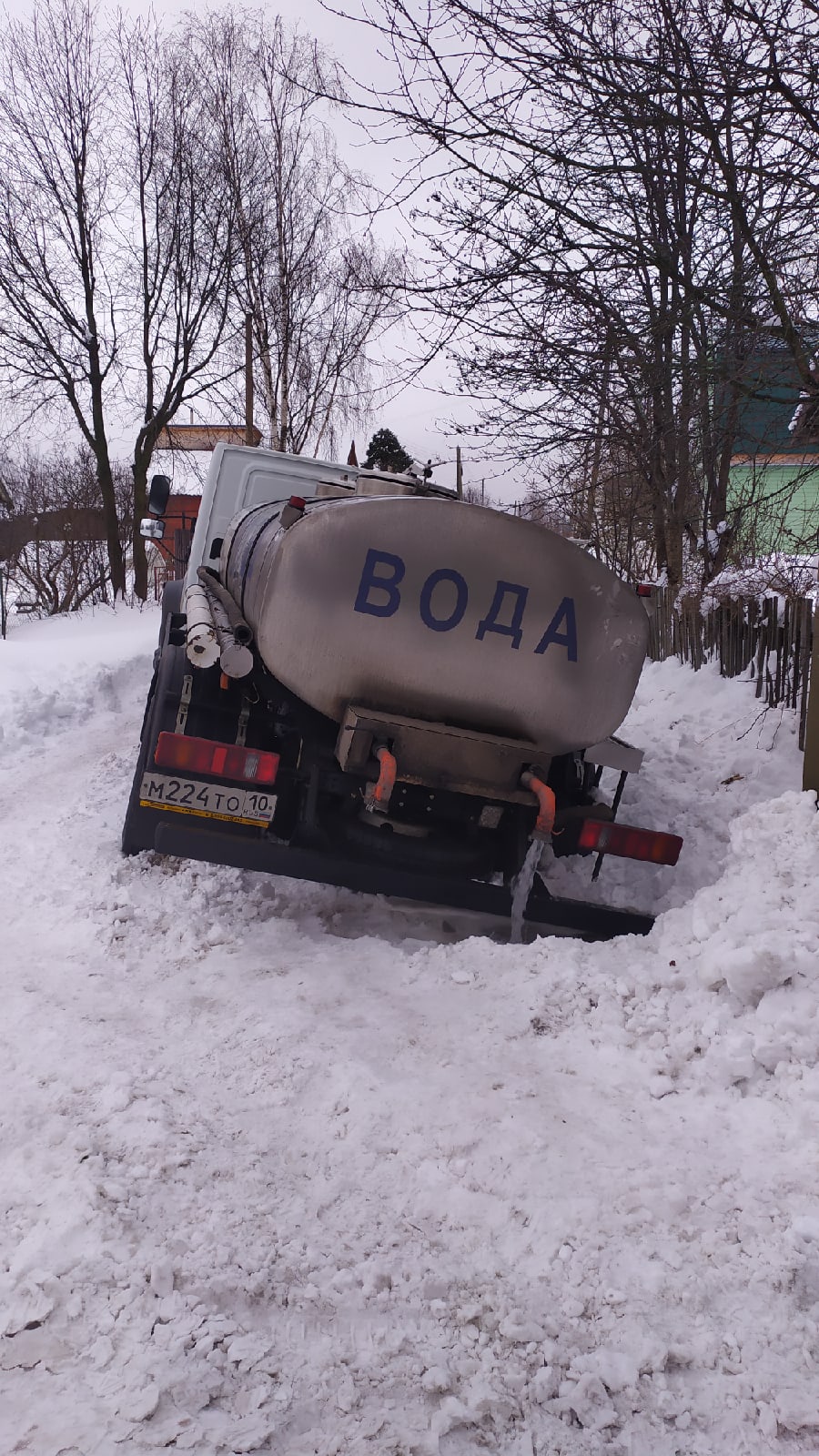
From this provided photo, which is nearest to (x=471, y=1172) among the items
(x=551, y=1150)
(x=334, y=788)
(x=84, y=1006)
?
(x=551, y=1150)

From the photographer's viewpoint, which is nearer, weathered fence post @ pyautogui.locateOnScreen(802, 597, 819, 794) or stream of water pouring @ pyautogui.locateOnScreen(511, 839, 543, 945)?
weathered fence post @ pyautogui.locateOnScreen(802, 597, 819, 794)

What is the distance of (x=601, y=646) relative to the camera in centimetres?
388

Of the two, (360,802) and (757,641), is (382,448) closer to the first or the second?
(757,641)

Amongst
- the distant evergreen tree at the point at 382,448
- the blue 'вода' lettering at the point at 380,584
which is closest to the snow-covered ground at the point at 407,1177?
the blue 'вода' lettering at the point at 380,584

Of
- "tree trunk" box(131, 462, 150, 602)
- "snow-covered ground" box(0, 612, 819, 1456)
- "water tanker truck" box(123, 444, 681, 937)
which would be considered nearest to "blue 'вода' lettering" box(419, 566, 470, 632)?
"water tanker truck" box(123, 444, 681, 937)

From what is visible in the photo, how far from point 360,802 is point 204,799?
0.85 meters

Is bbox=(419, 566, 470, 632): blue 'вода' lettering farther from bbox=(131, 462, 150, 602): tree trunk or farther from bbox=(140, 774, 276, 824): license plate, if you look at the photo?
bbox=(131, 462, 150, 602): tree trunk

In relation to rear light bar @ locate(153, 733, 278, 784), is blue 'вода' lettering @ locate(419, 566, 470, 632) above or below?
above

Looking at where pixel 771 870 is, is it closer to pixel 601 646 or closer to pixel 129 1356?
pixel 601 646

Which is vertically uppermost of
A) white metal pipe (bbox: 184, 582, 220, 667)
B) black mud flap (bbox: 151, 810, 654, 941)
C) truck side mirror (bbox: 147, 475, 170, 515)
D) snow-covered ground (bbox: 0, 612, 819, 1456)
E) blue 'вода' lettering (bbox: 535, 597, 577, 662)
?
truck side mirror (bbox: 147, 475, 170, 515)

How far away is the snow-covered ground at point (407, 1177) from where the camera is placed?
6.35ft

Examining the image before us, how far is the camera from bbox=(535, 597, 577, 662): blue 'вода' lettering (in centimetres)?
378

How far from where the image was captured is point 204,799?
4215 millimetres

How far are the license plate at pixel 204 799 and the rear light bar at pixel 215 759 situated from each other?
66mm
